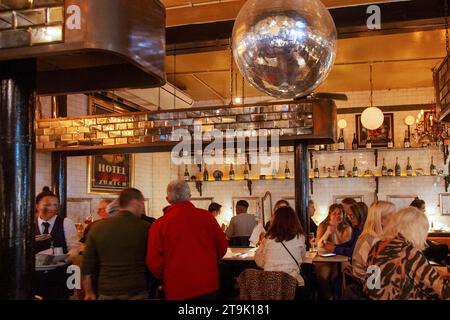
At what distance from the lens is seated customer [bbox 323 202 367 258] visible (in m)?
5.80

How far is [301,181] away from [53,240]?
10.9ft

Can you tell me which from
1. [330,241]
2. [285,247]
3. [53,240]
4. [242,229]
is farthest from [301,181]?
[53,240]

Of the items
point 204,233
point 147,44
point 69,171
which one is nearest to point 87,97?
point 69,171

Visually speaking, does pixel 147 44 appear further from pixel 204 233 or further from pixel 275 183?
pixel 275 183

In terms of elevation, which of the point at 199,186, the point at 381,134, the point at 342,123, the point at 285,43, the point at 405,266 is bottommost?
the point at 405,266

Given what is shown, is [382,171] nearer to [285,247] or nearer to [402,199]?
[402,199]

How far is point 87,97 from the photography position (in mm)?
8766

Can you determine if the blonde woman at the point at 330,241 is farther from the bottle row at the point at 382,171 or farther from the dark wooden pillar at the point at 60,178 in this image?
the bottle row at the point at 382,171

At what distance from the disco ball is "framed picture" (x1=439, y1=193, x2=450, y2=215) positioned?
8.43 m

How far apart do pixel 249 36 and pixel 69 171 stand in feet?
21.7

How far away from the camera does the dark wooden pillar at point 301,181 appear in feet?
21.5

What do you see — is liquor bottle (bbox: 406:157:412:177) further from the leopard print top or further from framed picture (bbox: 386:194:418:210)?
the leopard print top

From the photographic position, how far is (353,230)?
593 centimetres

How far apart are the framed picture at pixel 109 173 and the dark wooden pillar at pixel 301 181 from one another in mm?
4047
